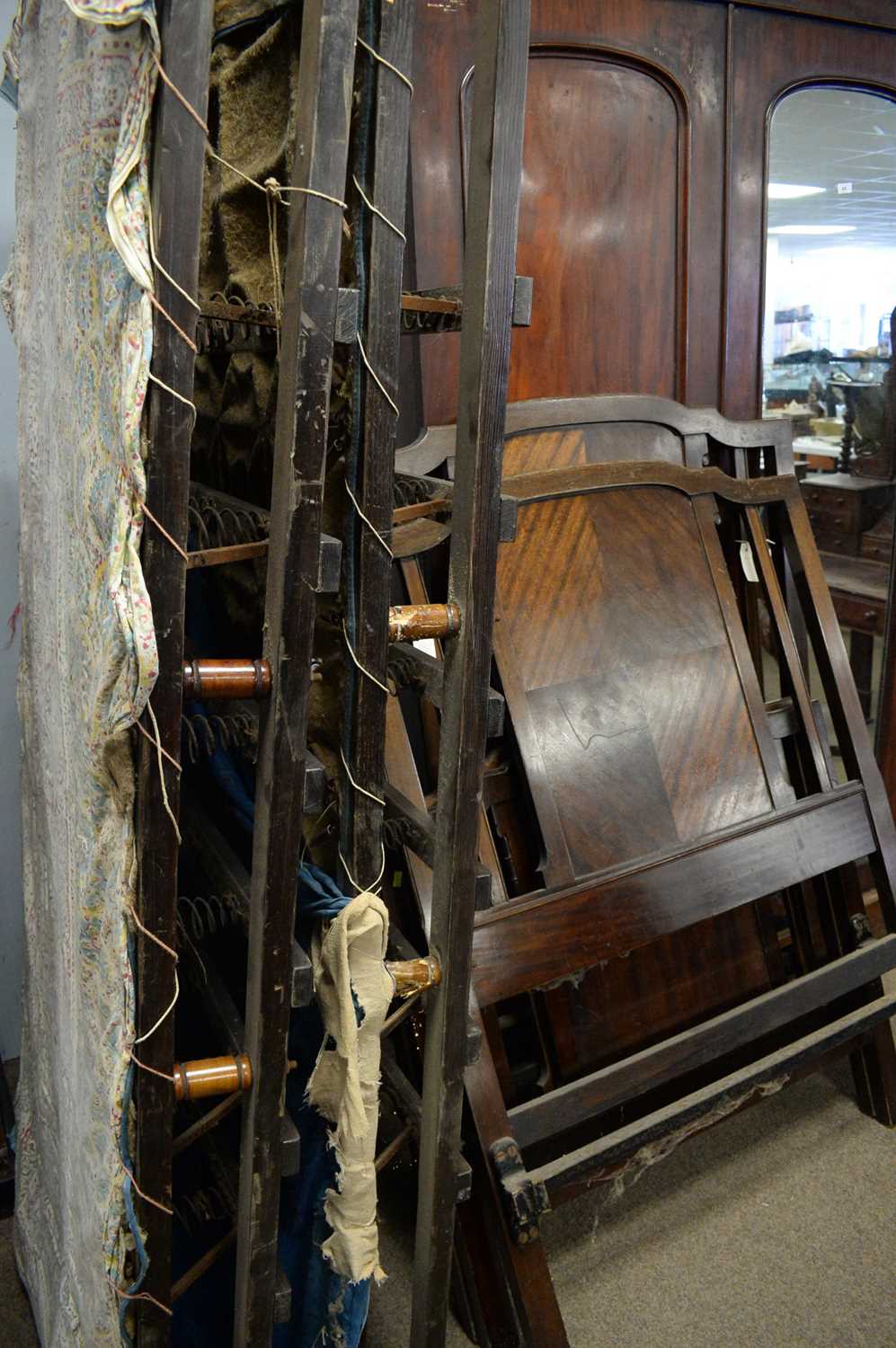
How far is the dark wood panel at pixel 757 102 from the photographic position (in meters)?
2.08

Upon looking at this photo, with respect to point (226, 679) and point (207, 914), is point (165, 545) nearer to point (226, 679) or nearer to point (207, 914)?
point (226, 679)

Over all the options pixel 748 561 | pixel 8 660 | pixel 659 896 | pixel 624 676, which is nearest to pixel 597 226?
pixel 748 561

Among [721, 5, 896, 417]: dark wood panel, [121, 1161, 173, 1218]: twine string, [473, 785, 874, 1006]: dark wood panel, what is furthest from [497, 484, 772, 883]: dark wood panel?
[121, 1161, 173, 1218]: twine string

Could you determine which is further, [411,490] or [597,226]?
[597,226]

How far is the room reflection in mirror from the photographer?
226 centimetres

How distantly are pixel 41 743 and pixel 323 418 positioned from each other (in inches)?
24.3

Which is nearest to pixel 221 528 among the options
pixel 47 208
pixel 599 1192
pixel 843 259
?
pixel 47 208

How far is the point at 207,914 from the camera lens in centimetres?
128

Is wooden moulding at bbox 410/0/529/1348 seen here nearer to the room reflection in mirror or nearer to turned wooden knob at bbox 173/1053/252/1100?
turned wooden knob at bbox 173/1053/252/1100

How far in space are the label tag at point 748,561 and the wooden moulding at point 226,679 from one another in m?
1.36

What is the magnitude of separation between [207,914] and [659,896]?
796mm

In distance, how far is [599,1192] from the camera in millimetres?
1935

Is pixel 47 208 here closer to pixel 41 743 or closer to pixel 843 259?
pixel 41 743

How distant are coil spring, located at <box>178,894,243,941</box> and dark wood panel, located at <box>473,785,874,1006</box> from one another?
1.39ft
